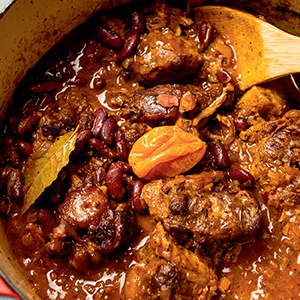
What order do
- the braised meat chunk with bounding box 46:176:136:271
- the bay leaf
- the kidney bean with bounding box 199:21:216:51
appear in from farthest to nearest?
1. the kidney bean with bounding box 199:21:216:51
2. the bay leaf
3. the braised meat chunk with bounding box 46:176:136:271

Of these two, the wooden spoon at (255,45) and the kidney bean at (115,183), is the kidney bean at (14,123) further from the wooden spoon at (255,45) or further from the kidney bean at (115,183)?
the wooden spoon at (255,45)

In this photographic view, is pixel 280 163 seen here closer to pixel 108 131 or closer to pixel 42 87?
pixel 108 131

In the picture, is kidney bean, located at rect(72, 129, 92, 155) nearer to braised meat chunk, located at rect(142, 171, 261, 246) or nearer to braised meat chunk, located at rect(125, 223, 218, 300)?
braised meat chunk, located at rect(142, 171, 261, 246)

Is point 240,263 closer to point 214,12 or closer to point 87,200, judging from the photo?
point 87,200

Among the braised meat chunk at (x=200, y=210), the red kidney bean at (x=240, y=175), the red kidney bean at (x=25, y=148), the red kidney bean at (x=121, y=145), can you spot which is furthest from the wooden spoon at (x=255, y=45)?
the red kidney bean at (x=25, y=148)

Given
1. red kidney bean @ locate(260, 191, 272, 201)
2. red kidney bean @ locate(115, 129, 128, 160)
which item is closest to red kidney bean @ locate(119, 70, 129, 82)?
red kidney bean @ locate(115, 129, 128, 160)
